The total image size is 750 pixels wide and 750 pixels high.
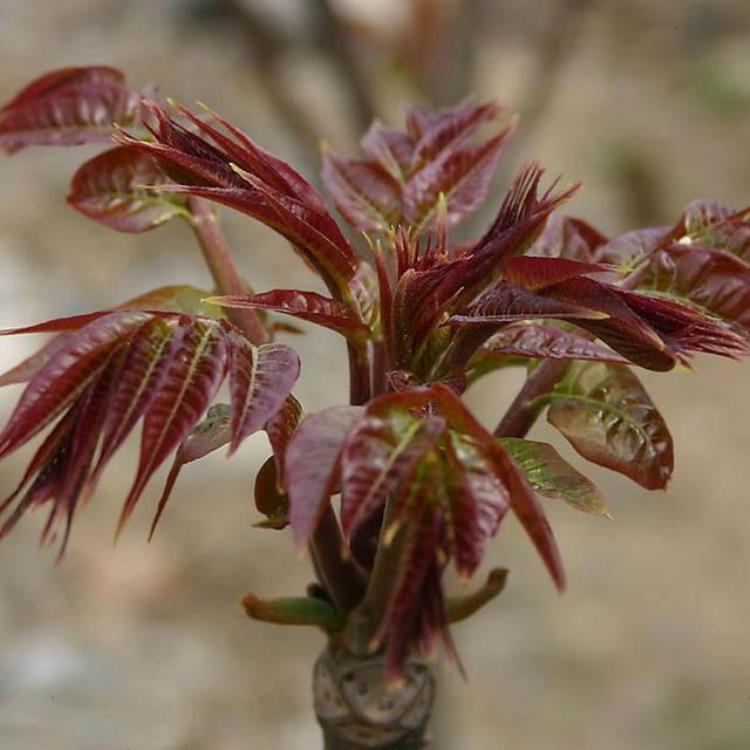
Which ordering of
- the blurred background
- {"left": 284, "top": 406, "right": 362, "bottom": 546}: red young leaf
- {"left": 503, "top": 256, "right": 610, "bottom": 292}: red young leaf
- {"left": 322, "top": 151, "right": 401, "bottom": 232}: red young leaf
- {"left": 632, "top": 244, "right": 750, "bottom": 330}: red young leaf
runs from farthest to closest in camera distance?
the blurred background → {"left": 322, "top": 151, "right": 401, "bottom": 232}: red young leaf → {"left": 632, "top": 244, "right": 750, "bottom": 330}: red young leaf → {"left": 503, "top": 256, "right": 610, "bottom": 292}: red young leaf → {"left": 284, "top": 406, "right": 362, "bottom": 546}: red young leaf

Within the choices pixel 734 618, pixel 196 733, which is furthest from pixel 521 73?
pixel 196 733

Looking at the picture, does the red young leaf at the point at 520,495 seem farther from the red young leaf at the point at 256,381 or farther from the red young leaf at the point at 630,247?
the red young leaf at the point at 630,247

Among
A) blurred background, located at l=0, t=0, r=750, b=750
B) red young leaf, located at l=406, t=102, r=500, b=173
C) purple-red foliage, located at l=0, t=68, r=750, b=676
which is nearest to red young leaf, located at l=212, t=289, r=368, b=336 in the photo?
purple-red foliage, located at l=0, t=68, r=750, b=676

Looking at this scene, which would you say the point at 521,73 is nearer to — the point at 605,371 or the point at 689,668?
the point at 689,668

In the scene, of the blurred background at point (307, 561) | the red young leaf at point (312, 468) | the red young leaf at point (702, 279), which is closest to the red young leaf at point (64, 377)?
the red young leaf at point (312, 468)

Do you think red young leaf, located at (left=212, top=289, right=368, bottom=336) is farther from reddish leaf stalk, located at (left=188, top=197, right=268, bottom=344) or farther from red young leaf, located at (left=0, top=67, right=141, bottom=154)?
red young leaf, located at (left=0, top=67, right=141, bottom=154)

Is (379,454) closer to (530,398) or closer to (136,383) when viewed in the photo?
(136,383)

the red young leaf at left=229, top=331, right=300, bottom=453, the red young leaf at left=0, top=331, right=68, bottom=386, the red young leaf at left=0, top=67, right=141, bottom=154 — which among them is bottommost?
the red young leaf at left=0, top=331, right=68, bottom=386

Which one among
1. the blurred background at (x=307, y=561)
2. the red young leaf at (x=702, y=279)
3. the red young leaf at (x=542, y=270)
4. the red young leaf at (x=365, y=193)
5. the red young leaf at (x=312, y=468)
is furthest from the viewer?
the blurred background at (x=307, y=561)
